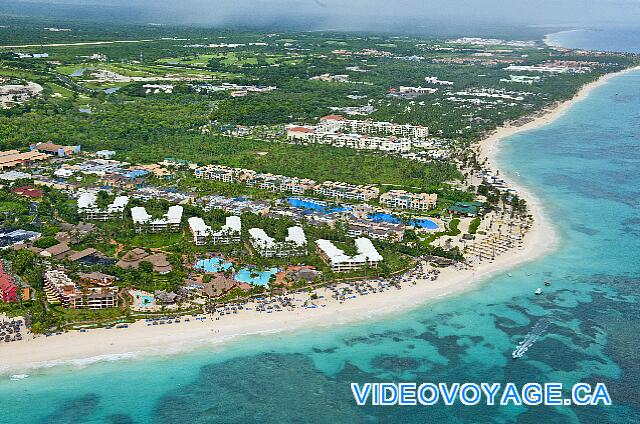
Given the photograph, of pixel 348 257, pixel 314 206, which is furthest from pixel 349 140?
pixel 348 257

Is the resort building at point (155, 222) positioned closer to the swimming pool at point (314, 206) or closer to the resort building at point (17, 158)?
the swimming pool at point (314, 206)

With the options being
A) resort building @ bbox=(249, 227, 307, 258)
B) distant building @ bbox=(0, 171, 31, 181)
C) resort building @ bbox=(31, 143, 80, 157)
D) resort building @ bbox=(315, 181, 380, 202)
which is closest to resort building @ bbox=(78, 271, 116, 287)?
resort building @ bbox=(249, 227, 307, 258)

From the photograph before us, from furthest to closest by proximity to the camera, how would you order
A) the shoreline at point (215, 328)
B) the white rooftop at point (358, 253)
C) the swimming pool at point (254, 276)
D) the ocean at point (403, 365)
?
the white rooftop at point (358, 253), the swimming pool at point (254, 276), the shoreline at point (215, 328), the ocean at point (403, 365)

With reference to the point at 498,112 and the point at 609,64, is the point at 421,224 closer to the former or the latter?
the point at 498,112

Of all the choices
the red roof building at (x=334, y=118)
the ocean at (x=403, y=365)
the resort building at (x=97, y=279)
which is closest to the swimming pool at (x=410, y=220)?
the ocean at (x=403, y=365)

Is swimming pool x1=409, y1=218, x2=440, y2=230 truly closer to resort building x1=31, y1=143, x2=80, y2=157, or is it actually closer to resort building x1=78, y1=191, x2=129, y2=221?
resort building x1=78, y1=191, x2=129, y2=221

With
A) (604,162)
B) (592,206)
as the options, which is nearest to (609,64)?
(604,162)

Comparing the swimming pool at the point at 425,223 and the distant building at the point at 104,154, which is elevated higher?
A: the distant building at the point at 104,154

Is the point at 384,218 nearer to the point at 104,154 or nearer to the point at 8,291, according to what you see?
the point at 8,291
